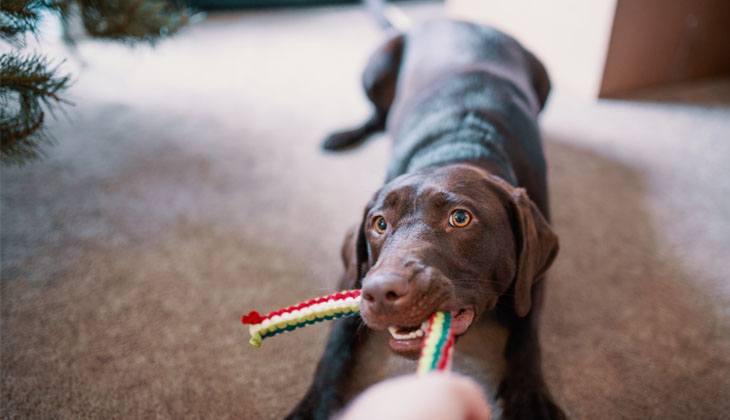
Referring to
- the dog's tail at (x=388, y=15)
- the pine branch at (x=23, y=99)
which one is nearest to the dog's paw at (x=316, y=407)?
the pine branch at (x=23, y=99)

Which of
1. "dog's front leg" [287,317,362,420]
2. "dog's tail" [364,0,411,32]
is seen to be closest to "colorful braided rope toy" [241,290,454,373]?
"dog's front leg" [287,317,362,420]

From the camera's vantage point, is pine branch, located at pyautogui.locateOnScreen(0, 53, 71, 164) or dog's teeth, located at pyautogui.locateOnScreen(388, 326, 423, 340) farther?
pine branch, located at pyautogui.locateOnScreen(0, 53, 71, 164)

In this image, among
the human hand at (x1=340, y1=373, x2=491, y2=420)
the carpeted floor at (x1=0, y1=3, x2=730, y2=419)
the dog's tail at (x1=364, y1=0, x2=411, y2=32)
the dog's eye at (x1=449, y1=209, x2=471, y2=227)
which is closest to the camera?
the human hand at (x1=340, y1=373, x2=491, y2=420)

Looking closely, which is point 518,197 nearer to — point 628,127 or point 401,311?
point 401,311

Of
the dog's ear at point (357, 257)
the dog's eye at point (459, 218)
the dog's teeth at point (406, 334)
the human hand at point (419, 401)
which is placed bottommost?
the dog's ear at point (357, 257)

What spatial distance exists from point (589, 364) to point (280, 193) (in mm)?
1410

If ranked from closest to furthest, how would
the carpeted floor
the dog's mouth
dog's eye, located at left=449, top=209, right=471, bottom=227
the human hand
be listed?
the human hand < the dog's mouth < dog's eye, located at left=449, top=209, right=471, bottom=227 < the carpeted floor

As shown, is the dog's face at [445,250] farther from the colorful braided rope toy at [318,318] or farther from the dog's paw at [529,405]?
the dog's paw at [529,405]

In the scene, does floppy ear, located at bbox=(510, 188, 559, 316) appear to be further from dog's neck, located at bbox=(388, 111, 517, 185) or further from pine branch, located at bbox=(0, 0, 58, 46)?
pine branch, located at bbox=(0, 0, 58, 46)

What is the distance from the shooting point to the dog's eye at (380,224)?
4.88 feet

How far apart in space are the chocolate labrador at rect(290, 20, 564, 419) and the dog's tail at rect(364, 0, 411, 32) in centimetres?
156

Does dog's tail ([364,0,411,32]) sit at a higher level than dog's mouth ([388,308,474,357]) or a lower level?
lower

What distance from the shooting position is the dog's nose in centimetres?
118

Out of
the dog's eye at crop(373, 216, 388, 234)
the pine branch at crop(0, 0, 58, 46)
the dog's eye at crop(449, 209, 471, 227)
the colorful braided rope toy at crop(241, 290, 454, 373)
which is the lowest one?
the colorful braided rope toy at crop(241, 290, 454, 373)
